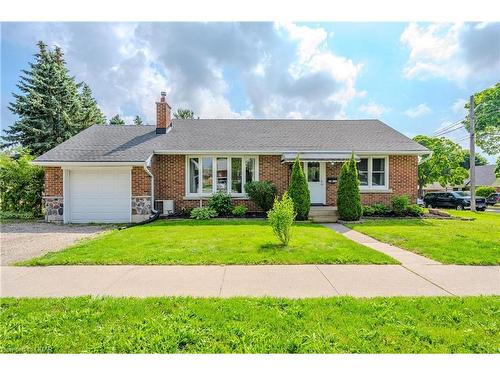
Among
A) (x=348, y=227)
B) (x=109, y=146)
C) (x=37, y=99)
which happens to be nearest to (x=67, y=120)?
(x=37, y=99)

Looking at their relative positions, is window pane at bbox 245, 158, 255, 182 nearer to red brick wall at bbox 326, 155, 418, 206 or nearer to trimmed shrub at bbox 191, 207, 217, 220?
trimmed shrub at bbox 191, 207, 217, 220

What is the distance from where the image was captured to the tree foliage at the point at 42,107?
22703 millimetres

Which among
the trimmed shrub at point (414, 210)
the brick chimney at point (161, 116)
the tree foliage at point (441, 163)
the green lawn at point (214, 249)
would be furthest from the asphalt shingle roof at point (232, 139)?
the tree foliage at point (441, 163)

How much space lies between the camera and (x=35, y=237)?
8.94m

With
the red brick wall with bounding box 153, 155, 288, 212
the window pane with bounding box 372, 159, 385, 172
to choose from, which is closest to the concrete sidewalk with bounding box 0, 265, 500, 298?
the red brick wall with bounding box 153, 155, 288, 212

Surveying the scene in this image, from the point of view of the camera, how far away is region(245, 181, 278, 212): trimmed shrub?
504 inches

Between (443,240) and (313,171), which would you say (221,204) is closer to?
(313,171)

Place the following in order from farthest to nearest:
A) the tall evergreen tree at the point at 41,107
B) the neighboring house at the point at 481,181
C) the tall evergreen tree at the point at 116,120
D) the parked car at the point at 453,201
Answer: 1. the neighboring house at the point at 481,181
2. the tall evergreen tree at the point at 116,120
3. the tall evergreen tree at the point at 41,107
4. the parked car at the point at 453,201

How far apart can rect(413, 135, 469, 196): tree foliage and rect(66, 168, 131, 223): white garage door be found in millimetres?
33702

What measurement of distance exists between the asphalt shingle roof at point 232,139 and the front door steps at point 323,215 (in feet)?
10.3

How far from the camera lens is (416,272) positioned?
535 centimetres

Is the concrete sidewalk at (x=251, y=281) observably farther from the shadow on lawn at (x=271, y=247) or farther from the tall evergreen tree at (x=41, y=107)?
the tall evergreen tree at (x=41, y=107)

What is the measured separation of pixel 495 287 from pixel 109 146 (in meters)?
14.2

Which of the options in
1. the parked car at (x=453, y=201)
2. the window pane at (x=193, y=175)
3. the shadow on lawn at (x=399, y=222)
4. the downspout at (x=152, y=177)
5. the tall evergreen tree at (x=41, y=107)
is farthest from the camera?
the tall evergreen tree at (x=41, y=107)
